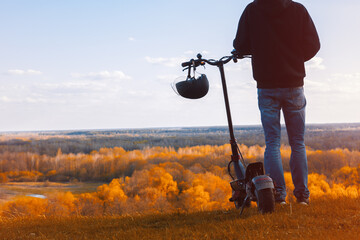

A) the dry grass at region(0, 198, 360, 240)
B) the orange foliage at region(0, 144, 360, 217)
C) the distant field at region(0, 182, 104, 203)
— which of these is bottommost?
the distant field at region(0, 182, 104, 203)

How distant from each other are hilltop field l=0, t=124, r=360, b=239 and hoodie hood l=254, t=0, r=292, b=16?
241 centimetres

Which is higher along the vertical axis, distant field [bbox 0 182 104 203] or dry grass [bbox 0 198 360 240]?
dry grass [bbox 0 198 360 240]

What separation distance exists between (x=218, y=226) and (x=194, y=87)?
1.94 metres

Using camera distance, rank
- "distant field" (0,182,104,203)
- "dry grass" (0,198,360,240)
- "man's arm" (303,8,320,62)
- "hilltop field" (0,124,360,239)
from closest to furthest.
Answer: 1. "dry grass" (0,198,360,240)
2. "hilltop field" (0,124,360,239)
3. "man's arm" (303,8,320,62)
4. "distant field" (0,182,104,203)

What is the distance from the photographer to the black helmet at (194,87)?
4715 mm

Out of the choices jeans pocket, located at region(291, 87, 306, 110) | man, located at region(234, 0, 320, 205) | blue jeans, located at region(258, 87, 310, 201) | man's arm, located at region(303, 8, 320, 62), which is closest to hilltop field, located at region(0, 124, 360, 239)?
blue jeans, located at region(258, 87, 310, 201)

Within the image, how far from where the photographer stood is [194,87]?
15.5ft

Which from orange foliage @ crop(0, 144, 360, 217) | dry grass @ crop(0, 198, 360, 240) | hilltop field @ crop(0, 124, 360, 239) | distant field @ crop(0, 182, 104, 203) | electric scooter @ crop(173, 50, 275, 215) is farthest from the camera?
distant field @ crop(0, 182, 104, 203)

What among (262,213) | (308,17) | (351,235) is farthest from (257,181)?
(308,17)

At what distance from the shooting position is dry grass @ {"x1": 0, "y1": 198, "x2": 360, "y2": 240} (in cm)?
323

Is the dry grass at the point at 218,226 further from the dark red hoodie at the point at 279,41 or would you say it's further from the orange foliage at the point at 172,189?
the orange foliage at the point at 172,189

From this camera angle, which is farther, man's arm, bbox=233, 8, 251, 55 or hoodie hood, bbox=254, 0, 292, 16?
man's arm, bbox=233, 8, 251, 55

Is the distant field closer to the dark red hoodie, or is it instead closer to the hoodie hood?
the dark red hoodie

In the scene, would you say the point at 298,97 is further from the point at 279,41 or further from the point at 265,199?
the point at 265,199
